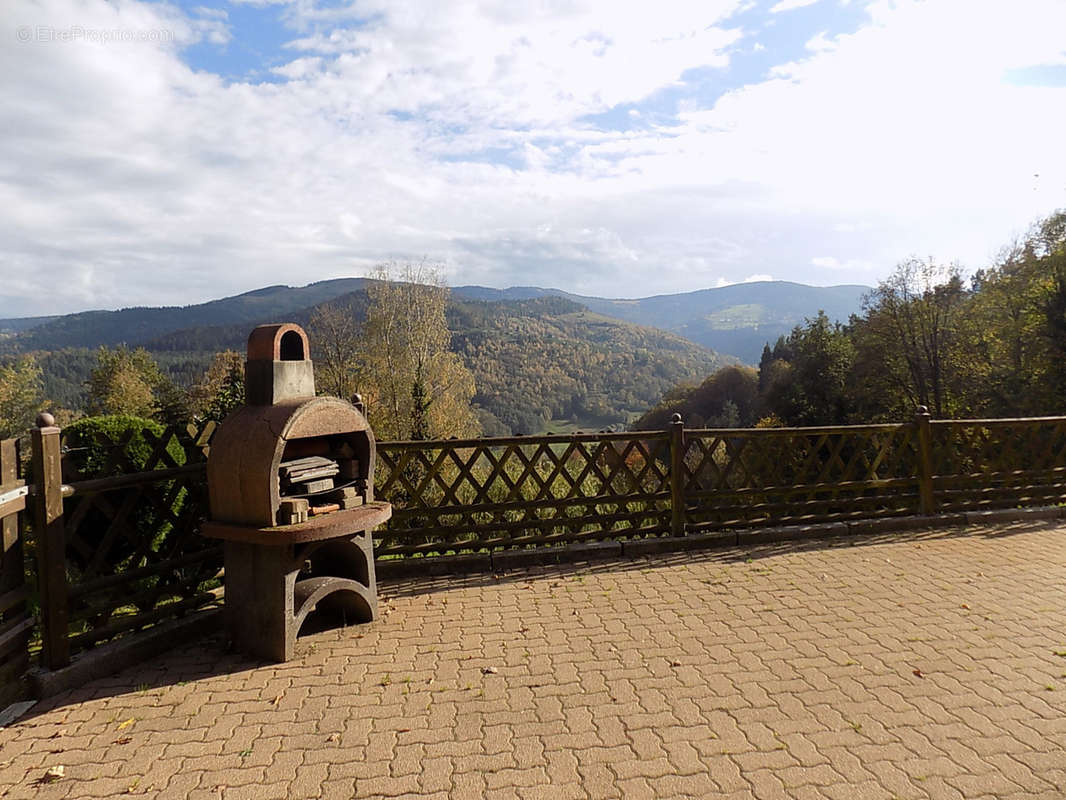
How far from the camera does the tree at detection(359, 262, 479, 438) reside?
3666 centimetres

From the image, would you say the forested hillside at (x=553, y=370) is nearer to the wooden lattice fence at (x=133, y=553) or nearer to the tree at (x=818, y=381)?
the tree at (x=818, y=381)

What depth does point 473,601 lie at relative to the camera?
19.1 ft

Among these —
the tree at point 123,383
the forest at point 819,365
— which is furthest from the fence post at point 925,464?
the tree at point 123,383

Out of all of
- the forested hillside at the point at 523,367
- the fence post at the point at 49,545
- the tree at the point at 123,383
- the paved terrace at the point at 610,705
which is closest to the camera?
the paved terrace at the point at 610,705

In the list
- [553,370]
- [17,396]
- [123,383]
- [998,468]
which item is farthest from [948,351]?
[553,370]

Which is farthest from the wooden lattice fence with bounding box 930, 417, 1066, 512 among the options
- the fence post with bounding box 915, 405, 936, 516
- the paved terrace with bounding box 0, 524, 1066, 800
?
the paved terrace with bounding box 0, 524, 1066, 800

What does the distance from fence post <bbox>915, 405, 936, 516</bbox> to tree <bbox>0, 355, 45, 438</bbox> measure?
181ft

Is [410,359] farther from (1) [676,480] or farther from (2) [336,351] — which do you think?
(1) [676,480]

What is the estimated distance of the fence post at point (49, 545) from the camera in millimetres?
4152

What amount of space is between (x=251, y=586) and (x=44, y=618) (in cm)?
121

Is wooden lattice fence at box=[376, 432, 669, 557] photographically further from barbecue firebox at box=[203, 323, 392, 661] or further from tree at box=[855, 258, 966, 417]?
tree at box=[855, 258, 966, 417]

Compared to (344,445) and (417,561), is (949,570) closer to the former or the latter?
(417,561)

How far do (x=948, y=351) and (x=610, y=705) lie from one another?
115ft

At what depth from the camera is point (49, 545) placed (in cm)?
416
